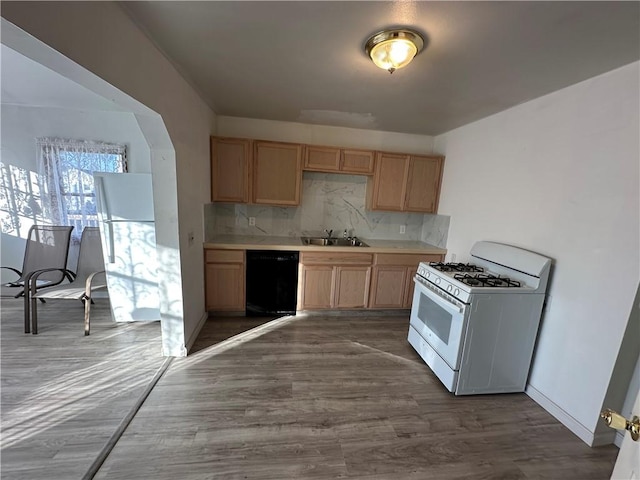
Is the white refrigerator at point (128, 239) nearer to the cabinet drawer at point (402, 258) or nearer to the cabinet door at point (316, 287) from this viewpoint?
the cabinet door at point (316, 287)

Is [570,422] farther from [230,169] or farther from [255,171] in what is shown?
[230,169]

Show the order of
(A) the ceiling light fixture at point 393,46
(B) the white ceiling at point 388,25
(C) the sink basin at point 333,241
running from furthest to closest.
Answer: (C) the sink basin at point 333,241
(A) the ceiling light fixture at point 393,46
(B) the white ceiling at point 388,25

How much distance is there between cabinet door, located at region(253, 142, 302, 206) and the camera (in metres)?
3.20

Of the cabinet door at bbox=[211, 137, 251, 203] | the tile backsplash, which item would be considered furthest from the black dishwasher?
the cabinet door at bbox=[211, 137, 251, 203]

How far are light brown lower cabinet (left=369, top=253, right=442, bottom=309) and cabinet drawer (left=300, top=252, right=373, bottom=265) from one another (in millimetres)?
138

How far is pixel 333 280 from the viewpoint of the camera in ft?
10.9

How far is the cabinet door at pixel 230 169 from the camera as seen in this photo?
3.10 meters

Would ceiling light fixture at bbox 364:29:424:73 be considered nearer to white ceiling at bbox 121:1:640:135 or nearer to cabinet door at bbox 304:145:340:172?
white ceiling at bbox 121:1:640:135

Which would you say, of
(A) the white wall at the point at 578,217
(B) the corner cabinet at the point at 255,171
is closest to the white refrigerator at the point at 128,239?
(B) the corner cabinet at the point at 255,171

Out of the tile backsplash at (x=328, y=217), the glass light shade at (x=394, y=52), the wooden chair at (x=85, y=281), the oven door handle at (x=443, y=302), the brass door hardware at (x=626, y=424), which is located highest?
the glass light shade at (x=394, y=52)

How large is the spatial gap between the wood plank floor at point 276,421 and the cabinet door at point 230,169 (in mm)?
1659

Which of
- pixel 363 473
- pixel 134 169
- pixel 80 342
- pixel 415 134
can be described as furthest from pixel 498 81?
pixel 80 342

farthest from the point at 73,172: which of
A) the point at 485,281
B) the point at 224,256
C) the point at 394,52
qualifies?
the point at 485,281

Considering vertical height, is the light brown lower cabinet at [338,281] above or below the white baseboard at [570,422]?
above
